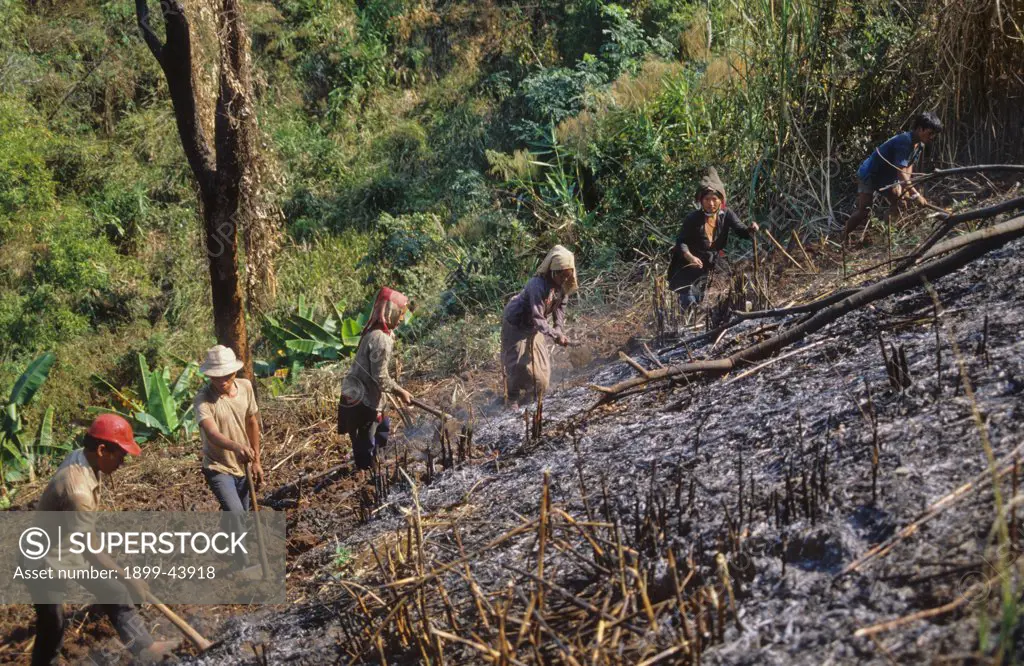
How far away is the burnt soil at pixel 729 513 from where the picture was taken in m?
3.08

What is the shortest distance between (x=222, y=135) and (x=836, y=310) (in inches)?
168

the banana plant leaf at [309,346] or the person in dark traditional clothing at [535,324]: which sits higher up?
the person in dark traditional clothing at [535,324]

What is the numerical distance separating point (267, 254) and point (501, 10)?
8.81 metres

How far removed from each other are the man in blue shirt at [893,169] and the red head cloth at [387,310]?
11.6 ft

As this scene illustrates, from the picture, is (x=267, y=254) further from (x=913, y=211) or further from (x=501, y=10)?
(x=501, y=10)

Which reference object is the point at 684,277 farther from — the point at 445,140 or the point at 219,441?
the point at 445,140

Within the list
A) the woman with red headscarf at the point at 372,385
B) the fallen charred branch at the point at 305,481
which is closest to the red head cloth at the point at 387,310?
the woman with red headscarf at the point at 372,385

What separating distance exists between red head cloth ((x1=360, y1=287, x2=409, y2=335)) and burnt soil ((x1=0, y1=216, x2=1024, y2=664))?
2.88ft

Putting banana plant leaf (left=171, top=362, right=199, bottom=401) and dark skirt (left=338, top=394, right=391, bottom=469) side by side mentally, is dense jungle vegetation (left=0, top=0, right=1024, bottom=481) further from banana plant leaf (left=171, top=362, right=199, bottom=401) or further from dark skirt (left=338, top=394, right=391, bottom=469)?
dark skirt (left=338, top=394, right=391, bottom=469)

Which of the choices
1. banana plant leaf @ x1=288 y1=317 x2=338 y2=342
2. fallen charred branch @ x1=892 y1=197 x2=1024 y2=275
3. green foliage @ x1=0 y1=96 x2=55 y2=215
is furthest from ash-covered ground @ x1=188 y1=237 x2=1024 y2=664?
green foliage @ x1=0 y1=96 x2=55 y2=215

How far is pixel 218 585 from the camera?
213 inches

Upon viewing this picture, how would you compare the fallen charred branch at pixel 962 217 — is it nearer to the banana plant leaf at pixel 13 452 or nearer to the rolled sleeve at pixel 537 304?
the rolled sleeve at pixel 537 304

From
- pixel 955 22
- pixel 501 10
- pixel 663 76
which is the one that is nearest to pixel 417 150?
pixel 501 10

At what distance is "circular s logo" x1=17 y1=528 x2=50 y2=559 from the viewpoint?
15.4 ft
